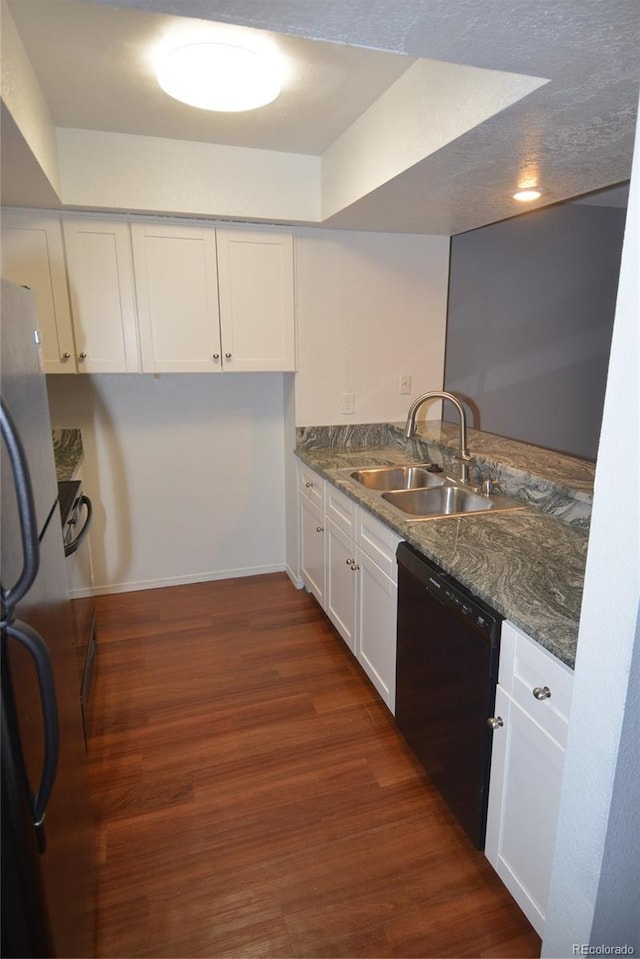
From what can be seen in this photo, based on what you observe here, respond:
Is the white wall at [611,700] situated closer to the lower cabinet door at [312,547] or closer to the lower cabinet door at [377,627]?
the lower cabinet door at [377,627]

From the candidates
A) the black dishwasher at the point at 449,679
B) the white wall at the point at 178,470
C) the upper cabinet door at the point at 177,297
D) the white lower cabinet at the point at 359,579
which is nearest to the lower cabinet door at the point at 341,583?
the white lower cabinet at the point at 359,579

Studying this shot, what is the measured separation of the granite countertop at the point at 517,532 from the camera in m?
1.39

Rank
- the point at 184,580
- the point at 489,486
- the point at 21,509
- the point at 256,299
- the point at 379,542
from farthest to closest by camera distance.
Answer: the point at 184,580, the point at 256,299, the point at 489,486, the point at 379,542, the point at 21,509

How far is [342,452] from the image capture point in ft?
10.3

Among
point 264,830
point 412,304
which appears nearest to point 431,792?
point 264,830

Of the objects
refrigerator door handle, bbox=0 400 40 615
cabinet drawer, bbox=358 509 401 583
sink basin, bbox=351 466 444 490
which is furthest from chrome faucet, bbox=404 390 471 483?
refrigerator door handle, bbox=0 400 40 615

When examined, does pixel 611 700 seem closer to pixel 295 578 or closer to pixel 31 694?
pixel 31 694

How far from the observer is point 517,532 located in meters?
1.94

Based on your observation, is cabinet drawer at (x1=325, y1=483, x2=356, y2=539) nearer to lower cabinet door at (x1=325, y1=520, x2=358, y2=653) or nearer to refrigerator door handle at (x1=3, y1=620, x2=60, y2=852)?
lower cabinet door at (x1=325, y1=520, x2=358, y2=653)

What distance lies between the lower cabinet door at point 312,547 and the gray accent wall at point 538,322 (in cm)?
111

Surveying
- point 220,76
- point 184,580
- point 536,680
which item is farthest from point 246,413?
point 536,680

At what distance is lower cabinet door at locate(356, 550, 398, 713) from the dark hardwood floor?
0.16 meters

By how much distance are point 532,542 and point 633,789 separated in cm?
91

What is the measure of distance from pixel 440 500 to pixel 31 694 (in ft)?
6.47
